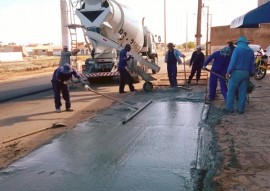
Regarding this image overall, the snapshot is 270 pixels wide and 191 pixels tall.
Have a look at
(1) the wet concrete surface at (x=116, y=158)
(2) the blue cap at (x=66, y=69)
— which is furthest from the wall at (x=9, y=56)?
(1) the wet concrete surface at (x=116, y=158)

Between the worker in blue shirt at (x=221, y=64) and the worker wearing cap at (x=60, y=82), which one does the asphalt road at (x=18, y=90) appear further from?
the worker in blue shirt at (x=221, y=64)

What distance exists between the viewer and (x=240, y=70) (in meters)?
8.41

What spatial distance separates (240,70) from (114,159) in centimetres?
454

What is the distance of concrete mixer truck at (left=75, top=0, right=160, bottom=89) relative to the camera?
13398mm

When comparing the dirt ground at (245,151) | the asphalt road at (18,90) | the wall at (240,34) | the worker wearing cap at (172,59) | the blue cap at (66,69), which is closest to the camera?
the dirt ground at (245,151)

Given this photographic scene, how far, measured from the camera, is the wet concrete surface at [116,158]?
172 inches

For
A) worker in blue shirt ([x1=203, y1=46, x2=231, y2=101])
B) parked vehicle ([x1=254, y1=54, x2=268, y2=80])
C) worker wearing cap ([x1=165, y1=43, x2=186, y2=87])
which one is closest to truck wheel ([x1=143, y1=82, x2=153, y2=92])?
worker wearing cap ([x1=165, y1=43, x2=186, y2=87])

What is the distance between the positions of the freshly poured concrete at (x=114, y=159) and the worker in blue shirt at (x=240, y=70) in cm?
145

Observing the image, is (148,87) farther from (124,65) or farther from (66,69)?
(66,69)

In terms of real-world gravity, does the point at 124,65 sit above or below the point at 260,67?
above

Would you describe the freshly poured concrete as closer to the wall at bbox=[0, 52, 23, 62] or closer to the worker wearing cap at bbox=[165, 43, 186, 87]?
the worker wearing cap at bbox=[165, 43, 186, 87]

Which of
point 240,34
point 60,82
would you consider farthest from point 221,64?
point 240,34

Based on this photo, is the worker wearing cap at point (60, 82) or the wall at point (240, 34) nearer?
the worker wearing cap at point (60, 82)

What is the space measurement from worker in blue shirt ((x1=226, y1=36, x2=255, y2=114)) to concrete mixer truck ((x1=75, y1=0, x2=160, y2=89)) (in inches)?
181
